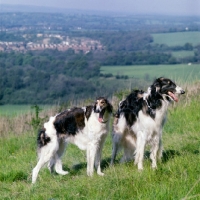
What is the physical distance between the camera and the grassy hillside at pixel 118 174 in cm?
590

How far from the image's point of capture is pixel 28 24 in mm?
81938

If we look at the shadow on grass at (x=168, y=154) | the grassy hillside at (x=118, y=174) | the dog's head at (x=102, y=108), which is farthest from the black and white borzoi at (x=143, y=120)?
the dog's head at (x=102, y=108)

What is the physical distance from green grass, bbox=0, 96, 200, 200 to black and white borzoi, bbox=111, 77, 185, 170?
29cm

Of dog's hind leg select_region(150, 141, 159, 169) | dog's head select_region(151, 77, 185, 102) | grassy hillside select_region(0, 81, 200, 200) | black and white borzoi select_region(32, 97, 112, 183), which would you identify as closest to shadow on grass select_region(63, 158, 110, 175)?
grassy hillside select_region(0, 81, 200, 200)

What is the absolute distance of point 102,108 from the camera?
8.45m

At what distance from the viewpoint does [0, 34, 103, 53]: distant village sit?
6147 centimetres

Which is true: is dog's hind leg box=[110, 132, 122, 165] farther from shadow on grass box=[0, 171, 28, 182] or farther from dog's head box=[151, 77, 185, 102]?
shadow on grass box=[0, 171, 28, 182]

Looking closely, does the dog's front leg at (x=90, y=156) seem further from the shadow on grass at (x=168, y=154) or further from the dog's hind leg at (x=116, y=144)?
the shadow on grass at (x=168, y=154)

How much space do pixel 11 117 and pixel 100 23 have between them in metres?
71.4

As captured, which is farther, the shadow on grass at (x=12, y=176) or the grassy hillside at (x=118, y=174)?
the shadow on grass at (x=12, y=176)

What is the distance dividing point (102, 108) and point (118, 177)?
224 cm

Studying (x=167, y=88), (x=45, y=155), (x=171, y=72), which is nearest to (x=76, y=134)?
(x=45, y=155)

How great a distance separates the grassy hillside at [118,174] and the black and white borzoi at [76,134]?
0.28 meters

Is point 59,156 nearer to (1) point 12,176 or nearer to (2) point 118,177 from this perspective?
(1) point 12,176
